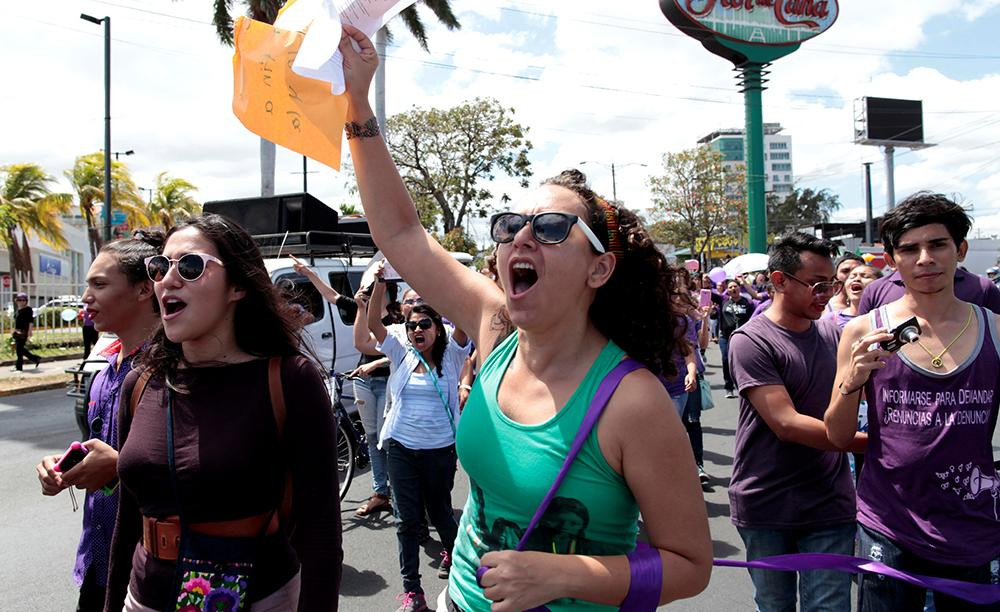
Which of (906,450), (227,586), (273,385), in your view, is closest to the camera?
(227,586)

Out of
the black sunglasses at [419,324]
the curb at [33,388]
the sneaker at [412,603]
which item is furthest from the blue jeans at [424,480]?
the curb at [33,388]

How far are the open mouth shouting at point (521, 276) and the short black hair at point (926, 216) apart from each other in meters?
1.83

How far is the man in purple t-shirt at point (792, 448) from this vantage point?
2.86 metres

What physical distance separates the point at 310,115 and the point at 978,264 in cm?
3222

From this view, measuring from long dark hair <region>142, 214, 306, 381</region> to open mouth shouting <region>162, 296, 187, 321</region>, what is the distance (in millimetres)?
98

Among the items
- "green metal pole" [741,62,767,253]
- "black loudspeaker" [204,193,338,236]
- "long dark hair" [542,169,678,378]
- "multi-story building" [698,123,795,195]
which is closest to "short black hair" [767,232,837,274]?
"long dark hair" [542,169,678,378]

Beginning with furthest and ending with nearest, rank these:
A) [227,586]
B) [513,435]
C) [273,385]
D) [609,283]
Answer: [273,385] < [227,586] < [609,283] < [513,435]

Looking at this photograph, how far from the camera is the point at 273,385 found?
2137 mm

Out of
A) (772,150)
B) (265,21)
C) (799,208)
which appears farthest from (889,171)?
(772,150)

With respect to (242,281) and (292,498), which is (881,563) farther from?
(242,281)

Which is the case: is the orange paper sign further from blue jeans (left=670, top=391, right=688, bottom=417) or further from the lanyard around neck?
blue jeans (left=670, top=391, right=688, bottom=417)

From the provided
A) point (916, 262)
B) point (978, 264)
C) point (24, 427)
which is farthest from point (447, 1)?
point (916, 262)

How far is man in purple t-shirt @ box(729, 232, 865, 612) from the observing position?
112 inches

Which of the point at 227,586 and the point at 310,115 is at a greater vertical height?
the point at 310,115
